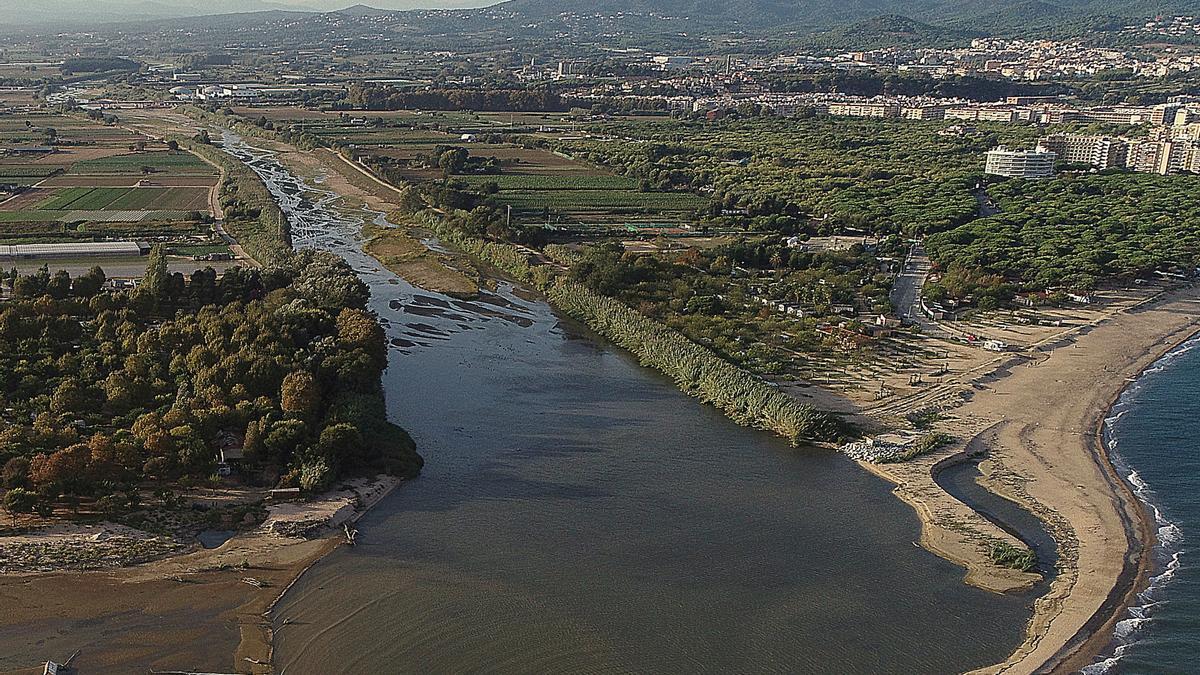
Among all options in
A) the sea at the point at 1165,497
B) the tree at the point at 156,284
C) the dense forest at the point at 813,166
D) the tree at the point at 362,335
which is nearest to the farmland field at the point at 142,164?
the dense forest at the point at 813,166

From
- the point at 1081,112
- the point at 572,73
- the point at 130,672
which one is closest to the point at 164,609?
the point at 130,672

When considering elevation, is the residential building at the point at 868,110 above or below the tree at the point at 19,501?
above

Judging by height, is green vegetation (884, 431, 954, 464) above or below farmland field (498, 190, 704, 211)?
below

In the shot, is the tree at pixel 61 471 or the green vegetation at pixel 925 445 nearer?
the tree at pixel 61 471

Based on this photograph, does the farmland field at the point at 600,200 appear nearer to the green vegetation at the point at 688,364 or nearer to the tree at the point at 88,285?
the green vegetation at the point at 688,364

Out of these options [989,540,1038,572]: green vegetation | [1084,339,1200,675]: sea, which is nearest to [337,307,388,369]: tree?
[989,540,1038,572]: green vegetation

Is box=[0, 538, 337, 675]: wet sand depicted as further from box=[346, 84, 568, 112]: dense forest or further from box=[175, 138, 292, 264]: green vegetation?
box=[346, 84, 568, 112]: dense forest

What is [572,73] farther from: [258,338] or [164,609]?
[164,609]
